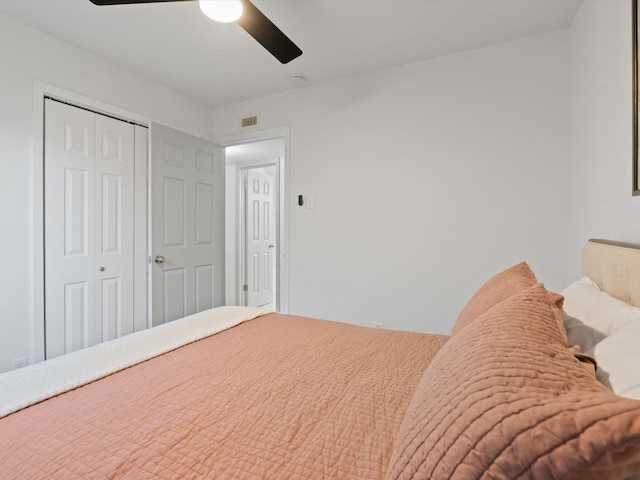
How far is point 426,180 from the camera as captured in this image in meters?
2.48

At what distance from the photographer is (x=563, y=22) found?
6.59ft

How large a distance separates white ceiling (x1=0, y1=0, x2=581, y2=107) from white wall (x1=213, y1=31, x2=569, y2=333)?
190 millimetres

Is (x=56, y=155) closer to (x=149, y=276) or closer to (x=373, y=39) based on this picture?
(x=149, y=276)

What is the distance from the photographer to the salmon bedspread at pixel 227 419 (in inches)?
25.8

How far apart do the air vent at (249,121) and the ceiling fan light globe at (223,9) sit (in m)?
1.66

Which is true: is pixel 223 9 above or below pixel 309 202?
above

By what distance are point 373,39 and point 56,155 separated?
2.40 metres

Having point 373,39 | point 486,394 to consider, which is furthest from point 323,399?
point 373,39

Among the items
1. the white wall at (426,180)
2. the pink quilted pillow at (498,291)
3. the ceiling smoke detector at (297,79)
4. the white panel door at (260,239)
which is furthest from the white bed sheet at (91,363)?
the white panel door at (260,239)

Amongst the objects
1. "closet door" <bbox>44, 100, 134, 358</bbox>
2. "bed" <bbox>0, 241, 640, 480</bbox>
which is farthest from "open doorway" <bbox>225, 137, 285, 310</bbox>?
"bed" <bbox>0, 241, 640, 480</bbox>

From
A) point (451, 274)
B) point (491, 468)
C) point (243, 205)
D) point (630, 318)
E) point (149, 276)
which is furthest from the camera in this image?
point (243, 205)

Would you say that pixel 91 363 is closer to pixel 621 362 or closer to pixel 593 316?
pixel 621 362

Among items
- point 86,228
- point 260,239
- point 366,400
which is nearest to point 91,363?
point 366,400

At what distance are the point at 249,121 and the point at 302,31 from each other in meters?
1.28
